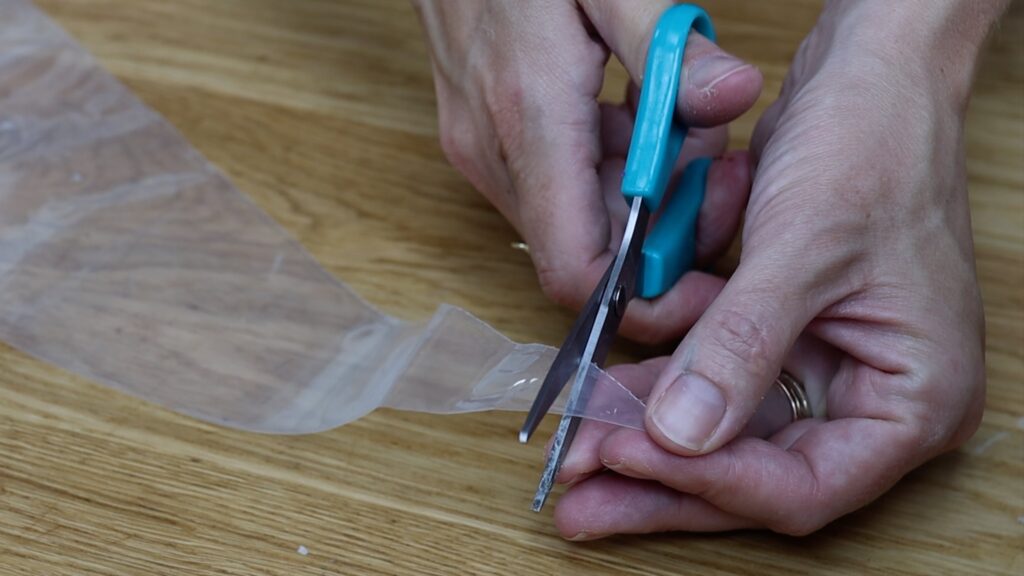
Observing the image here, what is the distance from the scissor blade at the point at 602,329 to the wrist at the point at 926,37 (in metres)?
0.19

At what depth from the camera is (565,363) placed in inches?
25.6

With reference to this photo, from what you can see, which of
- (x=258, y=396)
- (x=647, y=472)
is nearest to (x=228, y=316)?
(x=258, y=396)

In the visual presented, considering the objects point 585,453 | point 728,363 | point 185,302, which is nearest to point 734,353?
point 728,363

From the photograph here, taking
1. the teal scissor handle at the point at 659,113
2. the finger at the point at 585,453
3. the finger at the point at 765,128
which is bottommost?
the finger at the point at 585,453

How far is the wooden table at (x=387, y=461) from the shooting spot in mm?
690

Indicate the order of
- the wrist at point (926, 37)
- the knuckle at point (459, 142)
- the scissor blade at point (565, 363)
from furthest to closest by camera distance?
the knuckle at point (459, 142)
the wrist at point (926, 37)
the scissor blade at point (565, 363)

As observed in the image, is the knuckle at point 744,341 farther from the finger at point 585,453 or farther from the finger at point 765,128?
the finger at point 765,128

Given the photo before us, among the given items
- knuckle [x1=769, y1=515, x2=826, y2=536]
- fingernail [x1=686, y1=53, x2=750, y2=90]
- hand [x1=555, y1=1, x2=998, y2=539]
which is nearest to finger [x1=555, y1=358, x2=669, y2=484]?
hand [x1=555, y1=1, x2=998, y2=539]

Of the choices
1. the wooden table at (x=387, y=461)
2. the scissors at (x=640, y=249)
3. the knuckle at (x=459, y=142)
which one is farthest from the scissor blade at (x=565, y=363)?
the knuckle at (x=459, y=142)

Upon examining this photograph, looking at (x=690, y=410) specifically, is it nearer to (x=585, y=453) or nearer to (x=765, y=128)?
(x=585, y=453)

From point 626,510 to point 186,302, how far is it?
380 millimetres

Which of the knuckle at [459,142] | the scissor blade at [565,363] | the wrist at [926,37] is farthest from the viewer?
the knuckle at [459,142]

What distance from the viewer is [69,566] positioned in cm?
→ 67

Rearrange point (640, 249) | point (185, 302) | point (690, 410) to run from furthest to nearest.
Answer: point (185, 302)
point (640, 249)
point (690, 410)
